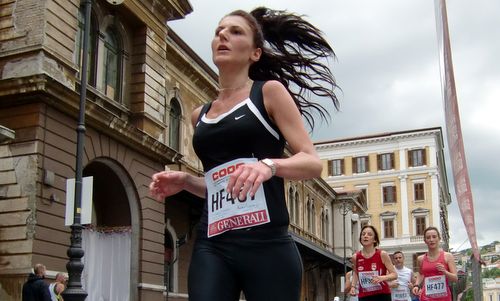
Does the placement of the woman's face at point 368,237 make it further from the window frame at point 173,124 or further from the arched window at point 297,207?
the arched window at point 297,207

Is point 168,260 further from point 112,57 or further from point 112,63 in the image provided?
point 112,57

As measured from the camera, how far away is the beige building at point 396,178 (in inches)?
2955

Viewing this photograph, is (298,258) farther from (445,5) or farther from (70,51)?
(70,51)

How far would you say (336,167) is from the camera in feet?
263

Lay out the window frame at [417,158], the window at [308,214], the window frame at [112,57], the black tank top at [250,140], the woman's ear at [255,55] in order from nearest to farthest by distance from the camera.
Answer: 1. the black tank top at [250,140]
2. the woman's ear at [255,55]
3. the window frame at [112,57]
4. the window at [308,214]
5. the window frame at [417,158]

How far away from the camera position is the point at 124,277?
18.8 m

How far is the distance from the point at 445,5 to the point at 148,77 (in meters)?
14.1

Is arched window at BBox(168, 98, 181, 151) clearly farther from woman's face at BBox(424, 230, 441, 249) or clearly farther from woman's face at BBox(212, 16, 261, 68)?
woman's face at BBox(212, 16, 261, 68)

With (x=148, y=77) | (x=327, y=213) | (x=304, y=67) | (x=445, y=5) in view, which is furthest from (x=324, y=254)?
(x=304, y=67)

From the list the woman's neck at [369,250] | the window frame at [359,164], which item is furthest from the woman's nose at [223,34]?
the window frame at [359,164]

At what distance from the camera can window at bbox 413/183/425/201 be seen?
7544 cm

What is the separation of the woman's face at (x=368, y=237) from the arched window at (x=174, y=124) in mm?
15607

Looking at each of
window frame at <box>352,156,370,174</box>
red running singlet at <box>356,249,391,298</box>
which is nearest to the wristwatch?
red running singlet at <box>356,249,391,298</box>

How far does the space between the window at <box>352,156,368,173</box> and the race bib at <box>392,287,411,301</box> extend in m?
66.9
